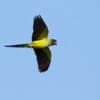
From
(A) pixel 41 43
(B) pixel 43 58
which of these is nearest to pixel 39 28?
(A) pixel 41 43

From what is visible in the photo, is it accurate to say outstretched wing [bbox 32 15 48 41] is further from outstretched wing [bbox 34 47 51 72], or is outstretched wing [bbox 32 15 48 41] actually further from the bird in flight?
outstretched wing [bbox 34 47 51 72]

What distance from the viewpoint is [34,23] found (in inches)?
450

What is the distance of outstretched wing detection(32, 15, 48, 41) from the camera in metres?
11.4

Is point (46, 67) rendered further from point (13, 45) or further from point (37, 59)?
point (13, 45)

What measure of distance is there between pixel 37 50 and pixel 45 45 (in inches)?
22.9

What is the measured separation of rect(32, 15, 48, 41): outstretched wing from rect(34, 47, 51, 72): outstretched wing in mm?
754

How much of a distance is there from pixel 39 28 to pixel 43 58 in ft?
5.15

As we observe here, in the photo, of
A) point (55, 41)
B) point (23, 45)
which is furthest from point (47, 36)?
point (23, 45)

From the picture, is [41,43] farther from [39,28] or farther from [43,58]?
[43,58]

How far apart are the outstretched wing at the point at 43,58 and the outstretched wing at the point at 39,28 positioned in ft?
2.47

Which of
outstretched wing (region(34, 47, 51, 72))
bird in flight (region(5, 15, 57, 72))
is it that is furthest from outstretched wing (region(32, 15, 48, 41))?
outstretched wing (region(34, 47, 51, 72))

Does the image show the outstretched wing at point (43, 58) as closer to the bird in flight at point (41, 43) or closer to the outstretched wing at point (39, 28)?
the bird in flight at point (41, 43)

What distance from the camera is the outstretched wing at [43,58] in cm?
1207

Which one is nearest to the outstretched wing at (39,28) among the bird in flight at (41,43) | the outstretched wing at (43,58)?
the bird in flight at (41,43)
